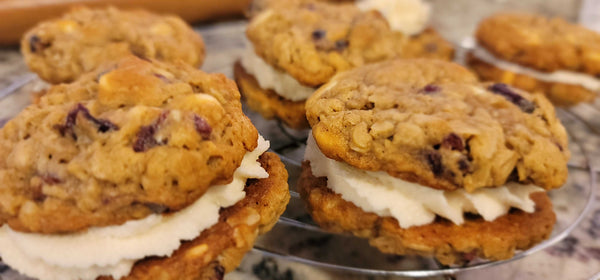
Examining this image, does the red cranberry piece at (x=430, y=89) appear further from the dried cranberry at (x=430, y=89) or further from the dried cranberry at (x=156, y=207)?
the dried cranberry at (x=156, y=207)

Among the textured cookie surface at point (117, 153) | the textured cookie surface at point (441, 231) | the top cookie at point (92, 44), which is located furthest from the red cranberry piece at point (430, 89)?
the top cookie at point (92, 44)

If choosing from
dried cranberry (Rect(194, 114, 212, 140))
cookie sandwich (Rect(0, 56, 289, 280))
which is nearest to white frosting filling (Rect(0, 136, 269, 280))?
cookie sandwich (Rect(0, 56, 289, 280))

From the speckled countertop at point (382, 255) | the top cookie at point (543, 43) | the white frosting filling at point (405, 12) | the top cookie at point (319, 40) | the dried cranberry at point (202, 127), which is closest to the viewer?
the dried cranberry at point (202, 127)

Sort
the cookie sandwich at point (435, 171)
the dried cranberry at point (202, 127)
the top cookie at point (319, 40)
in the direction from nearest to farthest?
1. the dried cranberry at point (202, 127)
2. the cookie sandwich at point (435, 171)
3. the top cookie at point (319, 40)

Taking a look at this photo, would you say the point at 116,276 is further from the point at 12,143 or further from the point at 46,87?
the point at 46,87

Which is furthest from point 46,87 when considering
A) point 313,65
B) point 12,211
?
point 313,65

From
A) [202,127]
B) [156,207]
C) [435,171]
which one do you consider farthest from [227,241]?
[435,171]

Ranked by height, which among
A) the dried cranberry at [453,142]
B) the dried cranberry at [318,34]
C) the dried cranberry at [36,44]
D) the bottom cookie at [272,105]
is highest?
the dried cranberry at [318,34]
